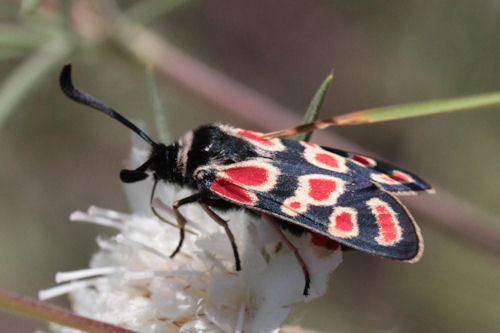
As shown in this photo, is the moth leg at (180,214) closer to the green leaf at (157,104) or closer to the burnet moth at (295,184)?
the burnet moth at (295,184)

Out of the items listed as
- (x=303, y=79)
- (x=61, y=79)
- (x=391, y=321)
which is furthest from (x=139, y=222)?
(x=303, y=79)

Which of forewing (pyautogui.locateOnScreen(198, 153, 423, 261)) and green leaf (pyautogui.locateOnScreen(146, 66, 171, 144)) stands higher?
green leaf (pyautogui.locateOnScreen(146, 66, 171, 144))

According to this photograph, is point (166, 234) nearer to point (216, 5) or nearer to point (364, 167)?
point (364, 167)

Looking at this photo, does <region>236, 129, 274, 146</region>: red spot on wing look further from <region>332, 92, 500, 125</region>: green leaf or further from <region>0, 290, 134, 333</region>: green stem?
<region>0, 290, 134, 333</region>: green stem

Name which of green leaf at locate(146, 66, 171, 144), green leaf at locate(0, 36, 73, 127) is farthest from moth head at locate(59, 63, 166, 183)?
green leaf at locate(0, 36, 73, 127)

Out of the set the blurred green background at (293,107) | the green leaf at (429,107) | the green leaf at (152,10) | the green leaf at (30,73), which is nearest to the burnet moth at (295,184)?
the green leaf at (429,107)

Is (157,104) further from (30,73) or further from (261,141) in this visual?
(30,73)
